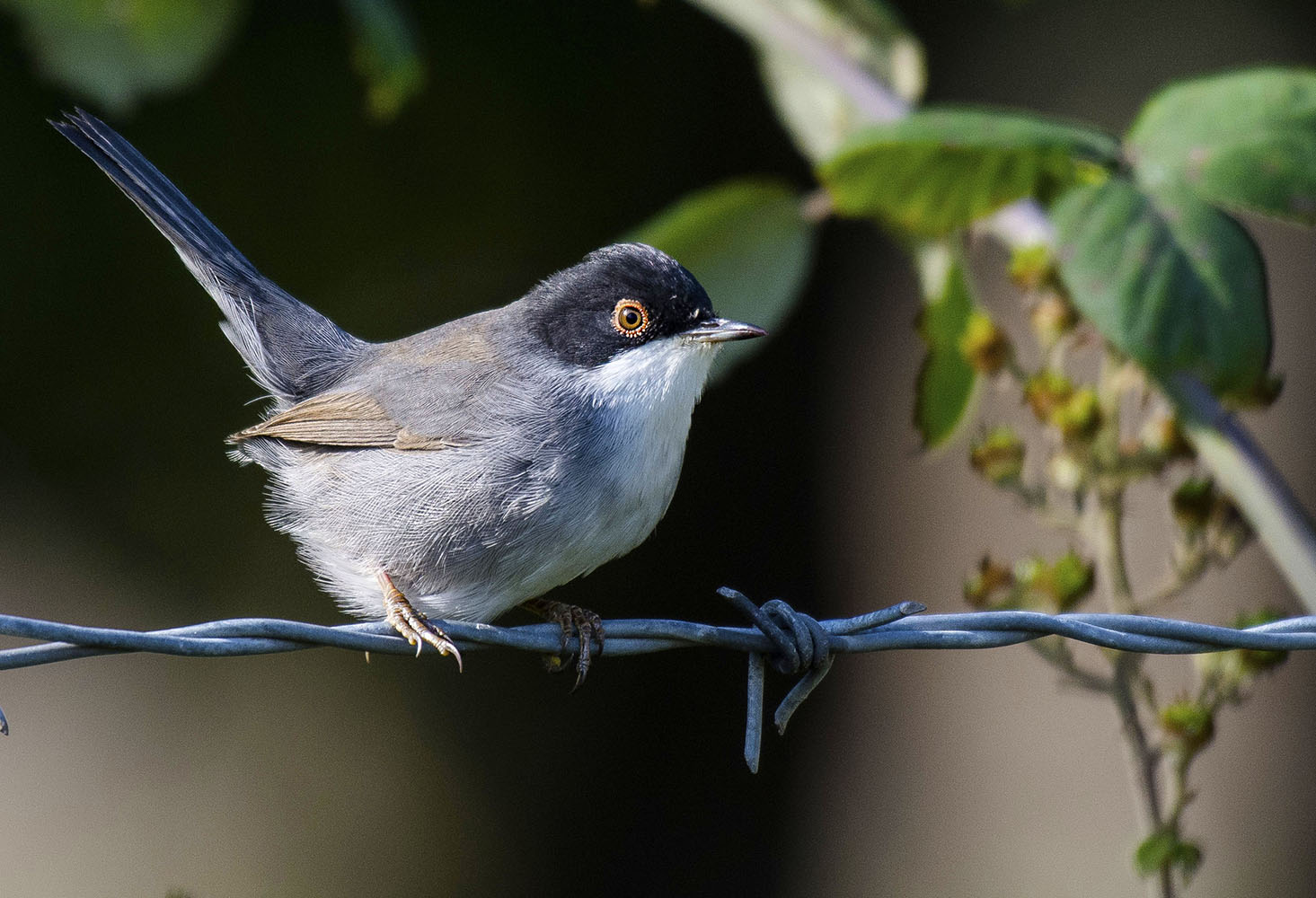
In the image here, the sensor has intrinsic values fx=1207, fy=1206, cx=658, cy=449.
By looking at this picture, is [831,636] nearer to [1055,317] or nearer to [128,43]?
[1055,317]

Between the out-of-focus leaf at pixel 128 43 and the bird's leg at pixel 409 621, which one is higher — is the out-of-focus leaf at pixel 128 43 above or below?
above

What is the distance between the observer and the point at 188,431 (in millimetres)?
5008

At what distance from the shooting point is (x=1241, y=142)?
7.84 ft

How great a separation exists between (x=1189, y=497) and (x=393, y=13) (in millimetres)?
2221

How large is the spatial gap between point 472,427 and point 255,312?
0.95 meters

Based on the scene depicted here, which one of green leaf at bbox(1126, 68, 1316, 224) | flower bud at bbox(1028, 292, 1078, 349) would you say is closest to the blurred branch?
flower bud at bbox(1028, 292, 1078, 349)

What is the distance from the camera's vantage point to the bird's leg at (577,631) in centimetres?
252

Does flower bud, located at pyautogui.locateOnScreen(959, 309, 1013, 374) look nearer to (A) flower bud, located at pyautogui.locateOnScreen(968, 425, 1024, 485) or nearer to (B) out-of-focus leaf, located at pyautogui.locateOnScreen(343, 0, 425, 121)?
(A) flower bud, located at pyautogui.locateOnScreen(968, 425, 1024, 485)

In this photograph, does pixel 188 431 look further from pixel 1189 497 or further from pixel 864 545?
pixel 1189 497

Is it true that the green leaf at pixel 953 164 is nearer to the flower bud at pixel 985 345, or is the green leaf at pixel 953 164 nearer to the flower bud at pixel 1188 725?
the flower bud at pixel 985 345

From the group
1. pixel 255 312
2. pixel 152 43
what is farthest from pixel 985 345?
pixel 152 43

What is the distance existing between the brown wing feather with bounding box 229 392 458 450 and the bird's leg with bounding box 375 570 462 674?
1.03ft

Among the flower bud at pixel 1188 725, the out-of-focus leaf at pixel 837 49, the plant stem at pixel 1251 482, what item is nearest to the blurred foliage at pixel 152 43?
the out-of-focus leaf at pixel 837 49

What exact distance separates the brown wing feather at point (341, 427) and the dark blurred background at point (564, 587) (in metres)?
2.05
